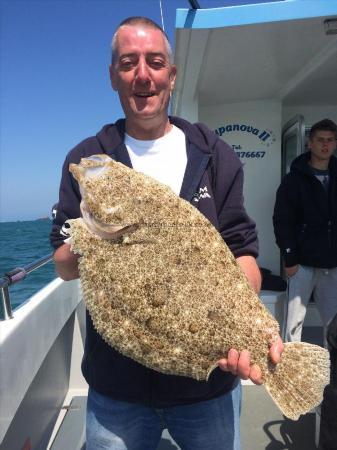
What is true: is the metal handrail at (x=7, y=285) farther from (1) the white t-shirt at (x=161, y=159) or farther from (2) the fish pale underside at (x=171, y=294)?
(1) the white t-shirt at (x=161, y=159)

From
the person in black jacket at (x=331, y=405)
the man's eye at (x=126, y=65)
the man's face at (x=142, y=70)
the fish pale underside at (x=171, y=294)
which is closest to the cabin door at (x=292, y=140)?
the person in black jacket at (x=331, y=405)

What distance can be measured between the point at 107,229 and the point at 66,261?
30cm

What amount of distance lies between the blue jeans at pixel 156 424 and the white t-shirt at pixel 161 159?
42.6 inches

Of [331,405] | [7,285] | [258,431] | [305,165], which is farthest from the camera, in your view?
[305,165]

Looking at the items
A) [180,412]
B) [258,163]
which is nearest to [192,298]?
[180,412]

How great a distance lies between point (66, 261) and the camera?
6.14ft

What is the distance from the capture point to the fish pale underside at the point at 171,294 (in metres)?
1.67

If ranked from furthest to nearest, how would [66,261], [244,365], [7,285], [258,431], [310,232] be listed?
[310,232] < [258,431] < [7,285] < [66,261] < [244,365]

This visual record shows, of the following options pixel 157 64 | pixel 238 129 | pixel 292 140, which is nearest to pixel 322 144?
pixel 292 140

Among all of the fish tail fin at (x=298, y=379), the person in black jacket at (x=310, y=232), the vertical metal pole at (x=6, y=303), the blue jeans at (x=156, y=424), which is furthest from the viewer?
the person in black jacket at (x=310, y=232)

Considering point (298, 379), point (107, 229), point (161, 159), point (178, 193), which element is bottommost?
point (298, 379)

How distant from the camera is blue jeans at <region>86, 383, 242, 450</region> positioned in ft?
6.40

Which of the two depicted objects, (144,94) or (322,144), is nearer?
(144,94)

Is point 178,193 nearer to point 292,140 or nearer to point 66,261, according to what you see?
point 66,261
